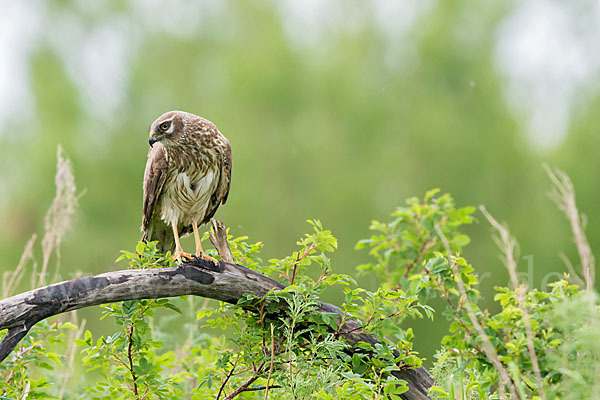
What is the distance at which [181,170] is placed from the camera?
4.57 metres

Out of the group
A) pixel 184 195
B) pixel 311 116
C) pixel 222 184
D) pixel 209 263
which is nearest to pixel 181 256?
pixel 209 263

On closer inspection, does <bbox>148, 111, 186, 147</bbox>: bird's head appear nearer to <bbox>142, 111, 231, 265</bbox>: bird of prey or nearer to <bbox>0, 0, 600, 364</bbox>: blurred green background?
<bbox>142, 111, 231, 265</bbox>: bird of prey

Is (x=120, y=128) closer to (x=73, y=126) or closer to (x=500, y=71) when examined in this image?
(x=73, y=126)

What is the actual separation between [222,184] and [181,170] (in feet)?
1.14

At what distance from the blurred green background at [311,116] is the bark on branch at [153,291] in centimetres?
893

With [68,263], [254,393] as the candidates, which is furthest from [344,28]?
[254,393]

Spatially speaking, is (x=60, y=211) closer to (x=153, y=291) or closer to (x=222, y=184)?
(x=222, y=184)

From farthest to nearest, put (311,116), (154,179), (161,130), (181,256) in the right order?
(311,116) < (154,179) < (161,130) < (181,256)

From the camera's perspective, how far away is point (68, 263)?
13.6 m

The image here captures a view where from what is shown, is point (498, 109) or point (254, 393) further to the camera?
point (498, 109)

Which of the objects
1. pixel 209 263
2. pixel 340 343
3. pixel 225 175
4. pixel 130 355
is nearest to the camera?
pixel 340 343

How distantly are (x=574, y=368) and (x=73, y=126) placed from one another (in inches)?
549

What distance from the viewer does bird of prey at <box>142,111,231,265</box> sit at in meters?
4.47

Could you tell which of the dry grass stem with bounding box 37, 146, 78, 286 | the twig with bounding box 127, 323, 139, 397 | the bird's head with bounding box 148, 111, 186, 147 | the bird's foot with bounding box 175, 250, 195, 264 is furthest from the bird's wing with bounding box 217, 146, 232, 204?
the twig with bounding box 127, 323, 139, 397
